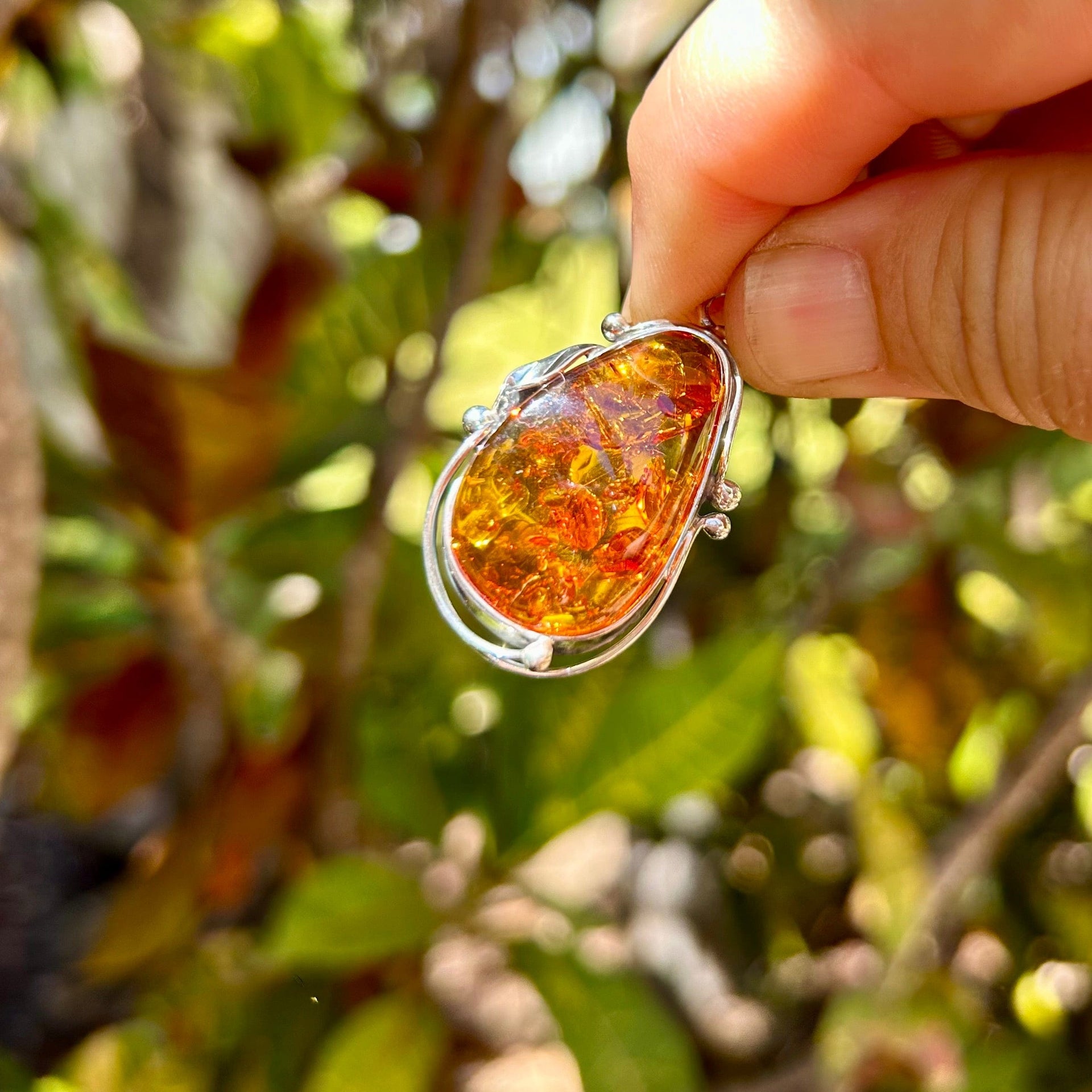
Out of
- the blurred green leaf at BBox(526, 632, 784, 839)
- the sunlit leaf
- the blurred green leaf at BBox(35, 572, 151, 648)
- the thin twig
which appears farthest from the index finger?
the thin twig

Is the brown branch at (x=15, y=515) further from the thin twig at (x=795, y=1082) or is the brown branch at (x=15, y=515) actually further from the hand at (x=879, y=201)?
the thin twig at (x=795, y=1082)

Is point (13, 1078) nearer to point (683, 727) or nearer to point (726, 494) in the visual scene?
point (683, 727)

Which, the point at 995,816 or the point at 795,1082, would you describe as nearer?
the point at 995,816

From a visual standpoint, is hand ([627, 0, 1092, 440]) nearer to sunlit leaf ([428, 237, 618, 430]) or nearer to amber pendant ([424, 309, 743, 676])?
amber pendant ([424, 309, 743, 676])

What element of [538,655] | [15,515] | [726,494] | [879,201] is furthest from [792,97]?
[15,515]

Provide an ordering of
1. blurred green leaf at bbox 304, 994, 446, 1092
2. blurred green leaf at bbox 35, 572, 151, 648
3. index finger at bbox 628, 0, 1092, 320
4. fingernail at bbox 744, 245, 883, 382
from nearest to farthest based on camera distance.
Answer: index finger at bbox 628, 0, 1092, 320
fingernail at bbox 744, 245, 883, 382
blurred green leaf at bbox 304, 994, 446, 1092
blurred green leaf at bbox 35, 572, 151, 648

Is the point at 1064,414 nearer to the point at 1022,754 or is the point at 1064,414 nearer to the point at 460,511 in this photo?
the point at 460,511

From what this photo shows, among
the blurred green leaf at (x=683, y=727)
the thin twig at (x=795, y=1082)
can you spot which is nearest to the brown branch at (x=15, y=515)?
the blurred green leaf at (x=683, y=727)
